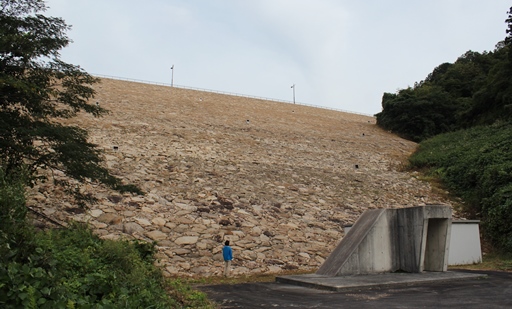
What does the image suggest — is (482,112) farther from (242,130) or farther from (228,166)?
(228,166)

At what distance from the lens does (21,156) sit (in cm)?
871

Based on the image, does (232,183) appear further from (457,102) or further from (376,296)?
(457,102)

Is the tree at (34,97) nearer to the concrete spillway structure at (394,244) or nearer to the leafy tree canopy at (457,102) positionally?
the concrete spillway structure at (394,244)

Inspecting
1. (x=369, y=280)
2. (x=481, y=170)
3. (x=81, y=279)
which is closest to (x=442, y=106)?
(x=481, y=170)

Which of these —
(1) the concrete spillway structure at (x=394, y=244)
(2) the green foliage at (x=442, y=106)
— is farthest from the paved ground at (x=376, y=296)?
(2) the green foliage at (x=442, y=106)

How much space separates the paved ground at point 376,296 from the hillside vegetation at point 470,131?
6.83 meters

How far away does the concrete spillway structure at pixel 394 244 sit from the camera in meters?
10.9

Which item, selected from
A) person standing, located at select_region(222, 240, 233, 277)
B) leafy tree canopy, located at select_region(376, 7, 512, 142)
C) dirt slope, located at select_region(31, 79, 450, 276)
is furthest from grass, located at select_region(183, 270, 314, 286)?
leafy tree canopy, located at select_region(376, 7, 512, 142)

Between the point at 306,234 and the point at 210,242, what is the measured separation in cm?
327

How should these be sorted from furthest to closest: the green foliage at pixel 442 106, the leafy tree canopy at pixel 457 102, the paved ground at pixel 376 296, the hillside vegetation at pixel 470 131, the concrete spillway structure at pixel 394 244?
the green foliage at pixel 442 106 < the leafy tree canopy at pixel 457 102 < the hillside vegetation at pixel 470 131 < the concrete spillway structure at pixel 394 244 < the paved ground at pixel 376 296

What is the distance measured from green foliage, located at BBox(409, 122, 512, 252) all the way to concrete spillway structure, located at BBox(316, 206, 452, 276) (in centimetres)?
438

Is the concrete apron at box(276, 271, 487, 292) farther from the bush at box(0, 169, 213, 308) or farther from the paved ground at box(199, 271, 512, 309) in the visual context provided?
the bush at box(0, 169, 213, 308)

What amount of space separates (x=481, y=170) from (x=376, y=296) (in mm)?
12718

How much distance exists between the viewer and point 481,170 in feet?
59.9
